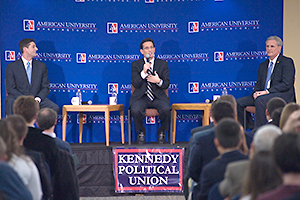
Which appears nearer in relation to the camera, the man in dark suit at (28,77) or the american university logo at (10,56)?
the man in dark suit at (28,77)

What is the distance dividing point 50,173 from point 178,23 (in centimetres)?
361

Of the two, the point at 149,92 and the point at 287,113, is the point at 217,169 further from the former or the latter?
the point at 149,92

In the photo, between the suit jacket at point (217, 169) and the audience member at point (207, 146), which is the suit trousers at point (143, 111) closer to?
the audience member at point (207, 146)

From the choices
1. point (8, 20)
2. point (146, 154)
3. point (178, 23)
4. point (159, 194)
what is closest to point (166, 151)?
point (146, 154)

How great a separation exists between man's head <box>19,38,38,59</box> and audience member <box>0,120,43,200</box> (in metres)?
3.29

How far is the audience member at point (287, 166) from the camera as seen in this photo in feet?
3.41

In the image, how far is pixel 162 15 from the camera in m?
5.25

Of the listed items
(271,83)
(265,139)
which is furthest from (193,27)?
(265,139)

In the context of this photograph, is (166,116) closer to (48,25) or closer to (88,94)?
(88,94)

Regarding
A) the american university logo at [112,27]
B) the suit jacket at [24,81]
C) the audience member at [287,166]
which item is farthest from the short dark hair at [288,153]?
the american university logo at [112,27]

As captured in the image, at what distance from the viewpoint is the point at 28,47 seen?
15.5ft

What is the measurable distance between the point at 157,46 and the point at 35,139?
338cm

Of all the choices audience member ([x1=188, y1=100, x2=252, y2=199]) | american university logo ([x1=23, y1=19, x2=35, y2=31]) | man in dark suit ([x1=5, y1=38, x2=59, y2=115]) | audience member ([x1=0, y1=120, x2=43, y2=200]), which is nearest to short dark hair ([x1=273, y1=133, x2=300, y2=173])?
audience member ([x1=188, y1=100, x2=252, y2=199])

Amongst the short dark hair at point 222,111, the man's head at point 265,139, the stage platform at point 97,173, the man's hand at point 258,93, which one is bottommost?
the stage platform at point 97,173
